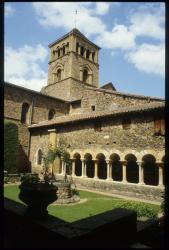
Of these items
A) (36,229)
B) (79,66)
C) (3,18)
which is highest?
(79,66)

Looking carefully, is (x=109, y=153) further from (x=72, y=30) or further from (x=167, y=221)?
(x=72, y=30)

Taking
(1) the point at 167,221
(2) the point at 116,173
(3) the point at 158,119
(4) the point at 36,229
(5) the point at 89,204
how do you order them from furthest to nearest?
1. (2) the point at 116,173
2. (3) the point at 158,119
3. (5) the point at 89,204
4. (4) the point at 36,229
5. (1) the point at 167,221

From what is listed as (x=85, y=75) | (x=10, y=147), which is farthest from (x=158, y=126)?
(x=85, y=75)

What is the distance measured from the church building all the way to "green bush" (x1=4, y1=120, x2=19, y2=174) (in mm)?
2216

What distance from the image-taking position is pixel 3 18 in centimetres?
227

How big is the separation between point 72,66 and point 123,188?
21.1m

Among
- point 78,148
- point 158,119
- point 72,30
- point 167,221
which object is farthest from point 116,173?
point 72,30

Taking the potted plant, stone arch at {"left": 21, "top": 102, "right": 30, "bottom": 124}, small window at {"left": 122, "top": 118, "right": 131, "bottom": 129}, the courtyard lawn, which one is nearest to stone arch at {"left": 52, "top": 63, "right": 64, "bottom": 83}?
stone arch at {"left": 21, "top": 102, "right": 30, "bottom": 124}

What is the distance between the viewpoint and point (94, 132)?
669 inches

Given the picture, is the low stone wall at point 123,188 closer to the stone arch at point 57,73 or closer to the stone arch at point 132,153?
the stone arch at point 132,153

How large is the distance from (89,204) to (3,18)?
9.84 metres

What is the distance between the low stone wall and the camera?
1323cm

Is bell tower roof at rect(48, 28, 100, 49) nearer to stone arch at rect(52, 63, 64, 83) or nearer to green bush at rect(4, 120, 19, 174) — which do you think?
stone arch at rect(52, 63, 64, 83)

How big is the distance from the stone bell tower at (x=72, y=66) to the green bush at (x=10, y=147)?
37.8ft
